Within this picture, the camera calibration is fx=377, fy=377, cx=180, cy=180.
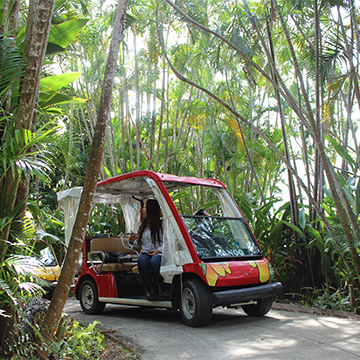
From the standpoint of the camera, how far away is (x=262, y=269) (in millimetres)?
5438

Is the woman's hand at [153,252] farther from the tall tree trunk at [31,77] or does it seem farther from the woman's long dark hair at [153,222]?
the tall tree trunk at [31,77]

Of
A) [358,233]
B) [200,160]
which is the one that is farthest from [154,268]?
[200,160]

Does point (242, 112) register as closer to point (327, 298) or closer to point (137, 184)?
point (137, 184)

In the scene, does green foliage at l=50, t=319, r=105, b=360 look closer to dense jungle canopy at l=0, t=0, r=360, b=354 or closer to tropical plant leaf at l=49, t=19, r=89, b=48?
dense jungle canopy at l=0, t=0, r=360, b=354

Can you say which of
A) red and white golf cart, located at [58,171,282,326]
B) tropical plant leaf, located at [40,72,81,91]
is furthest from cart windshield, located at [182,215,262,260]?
tropical plant leaf, located at [40,72,81,91]

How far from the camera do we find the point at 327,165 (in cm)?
568

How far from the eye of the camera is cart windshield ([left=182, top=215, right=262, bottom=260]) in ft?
17.6

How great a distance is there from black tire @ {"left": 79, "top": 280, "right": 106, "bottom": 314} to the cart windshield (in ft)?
7.40

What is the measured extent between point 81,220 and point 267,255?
4.85m

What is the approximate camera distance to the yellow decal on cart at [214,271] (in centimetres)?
487

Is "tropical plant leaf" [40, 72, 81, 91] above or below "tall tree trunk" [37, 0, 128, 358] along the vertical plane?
above

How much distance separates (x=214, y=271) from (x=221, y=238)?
0.78 meters

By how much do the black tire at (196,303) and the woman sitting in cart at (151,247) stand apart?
401mm

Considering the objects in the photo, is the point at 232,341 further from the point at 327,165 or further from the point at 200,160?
the point at 200,160
